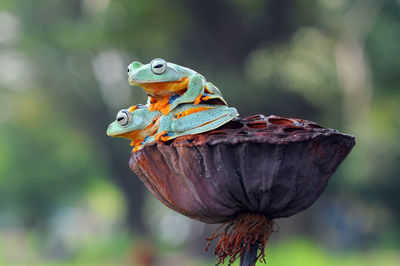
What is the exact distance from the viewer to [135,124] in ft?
7.68

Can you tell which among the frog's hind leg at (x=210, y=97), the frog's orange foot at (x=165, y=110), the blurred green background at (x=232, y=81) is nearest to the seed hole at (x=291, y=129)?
the frog's hind leg at (x=210, y=97)

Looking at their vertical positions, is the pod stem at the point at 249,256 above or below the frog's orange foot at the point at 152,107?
below

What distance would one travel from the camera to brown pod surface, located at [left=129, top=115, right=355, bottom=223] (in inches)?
84.1

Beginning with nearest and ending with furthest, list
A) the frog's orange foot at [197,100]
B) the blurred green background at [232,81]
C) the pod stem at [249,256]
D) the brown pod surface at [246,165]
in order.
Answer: the brown pod surface at [246,165] < the frog's orange foot at [197,100] < the pod stem at [249,256] < the blurred green background at [232,81]

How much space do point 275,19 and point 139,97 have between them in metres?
3.70

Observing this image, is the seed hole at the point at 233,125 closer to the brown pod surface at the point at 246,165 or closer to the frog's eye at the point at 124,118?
the brown pod surface at the point at 246,165

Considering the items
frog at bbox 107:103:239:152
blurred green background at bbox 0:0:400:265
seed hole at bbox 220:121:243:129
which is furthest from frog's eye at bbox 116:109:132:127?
blurred green background at bbox 0:0:400:265

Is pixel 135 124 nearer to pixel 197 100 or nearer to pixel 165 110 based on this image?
pixel 165 110

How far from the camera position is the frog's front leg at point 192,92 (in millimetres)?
2287

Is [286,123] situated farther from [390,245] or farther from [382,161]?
[390,245]

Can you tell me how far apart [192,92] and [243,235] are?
64 centimetres

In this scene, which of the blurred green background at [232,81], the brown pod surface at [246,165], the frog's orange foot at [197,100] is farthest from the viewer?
the blurred green background at [232,81]

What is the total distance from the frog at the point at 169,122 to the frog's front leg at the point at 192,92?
0.02 metres

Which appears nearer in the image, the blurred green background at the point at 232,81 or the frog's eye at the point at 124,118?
the frog's eye at the point at 124,118
